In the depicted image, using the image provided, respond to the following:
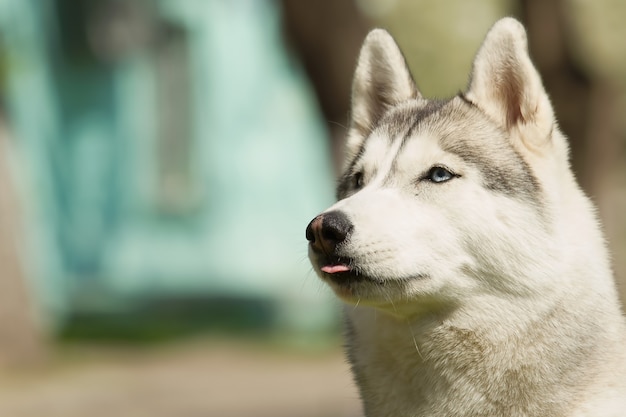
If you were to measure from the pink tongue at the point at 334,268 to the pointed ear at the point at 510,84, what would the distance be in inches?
39.7

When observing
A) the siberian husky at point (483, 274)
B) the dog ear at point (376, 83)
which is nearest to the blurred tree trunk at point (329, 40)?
the dog ear at point (376, 83)

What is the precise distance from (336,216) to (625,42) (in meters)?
15.2

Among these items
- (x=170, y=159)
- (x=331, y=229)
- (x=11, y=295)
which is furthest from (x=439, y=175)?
(x=170, y=159)

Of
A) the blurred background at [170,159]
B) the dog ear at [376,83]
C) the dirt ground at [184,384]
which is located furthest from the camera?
the blurred background at [170,159]

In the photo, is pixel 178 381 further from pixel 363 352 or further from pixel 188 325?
pixel 363 352

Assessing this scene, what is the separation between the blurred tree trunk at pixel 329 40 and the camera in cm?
1010

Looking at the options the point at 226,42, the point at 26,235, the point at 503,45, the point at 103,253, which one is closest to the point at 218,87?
the point at 226,42

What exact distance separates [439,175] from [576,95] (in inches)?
237

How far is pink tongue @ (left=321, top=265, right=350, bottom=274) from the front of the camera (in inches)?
168

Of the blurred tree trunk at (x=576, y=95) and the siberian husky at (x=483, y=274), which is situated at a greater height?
the siberian husky at (x=483, y=274)

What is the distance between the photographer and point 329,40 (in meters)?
10.2

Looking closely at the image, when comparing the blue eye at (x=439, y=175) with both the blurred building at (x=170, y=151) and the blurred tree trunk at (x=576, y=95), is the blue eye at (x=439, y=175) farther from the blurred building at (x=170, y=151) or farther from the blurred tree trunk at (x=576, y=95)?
the blurred building at (x=170, y=151)

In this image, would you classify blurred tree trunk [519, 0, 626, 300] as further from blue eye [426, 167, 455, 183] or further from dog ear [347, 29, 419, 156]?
blue eye [426, 167, 455, 183]

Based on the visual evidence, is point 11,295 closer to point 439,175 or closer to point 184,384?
point 184,384
